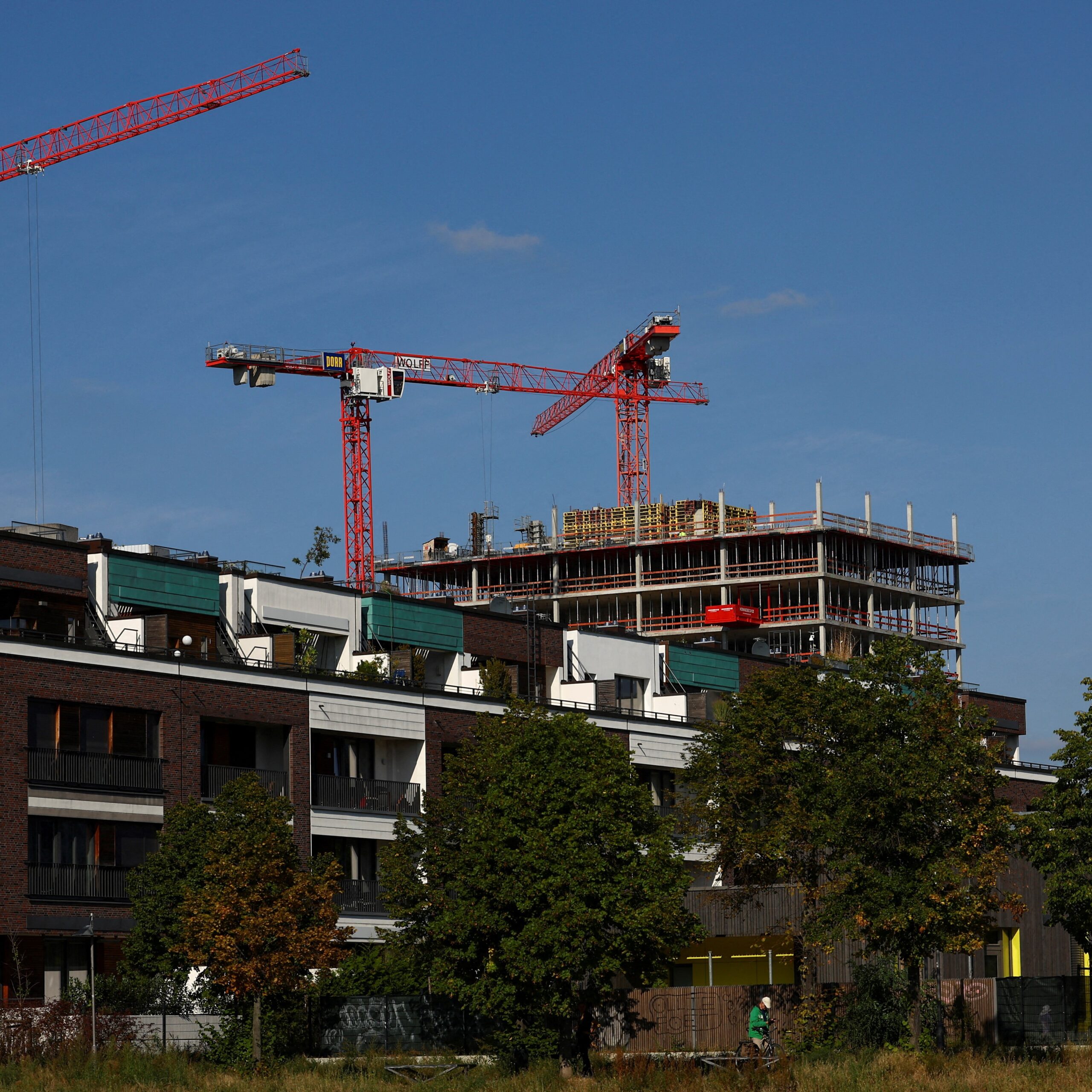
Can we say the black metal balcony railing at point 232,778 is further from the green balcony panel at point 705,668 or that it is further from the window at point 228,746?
the green balcony panel at point 705,668

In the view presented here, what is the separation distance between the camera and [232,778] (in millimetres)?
65000

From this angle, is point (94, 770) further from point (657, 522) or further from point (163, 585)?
point (657, 522)

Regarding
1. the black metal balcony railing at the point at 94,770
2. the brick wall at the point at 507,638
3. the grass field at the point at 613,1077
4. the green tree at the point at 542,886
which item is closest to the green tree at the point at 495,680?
the brick wall at the point at 507,638

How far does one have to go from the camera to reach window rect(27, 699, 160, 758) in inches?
2345

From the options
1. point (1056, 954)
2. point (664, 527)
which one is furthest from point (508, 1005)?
point (664, 527)

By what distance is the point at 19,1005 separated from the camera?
167 ft

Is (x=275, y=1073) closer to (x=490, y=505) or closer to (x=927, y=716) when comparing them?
(x=927, y=716)

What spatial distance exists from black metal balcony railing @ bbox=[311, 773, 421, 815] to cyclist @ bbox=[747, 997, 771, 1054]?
1937cm

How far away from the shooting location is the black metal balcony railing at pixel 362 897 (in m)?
67.7

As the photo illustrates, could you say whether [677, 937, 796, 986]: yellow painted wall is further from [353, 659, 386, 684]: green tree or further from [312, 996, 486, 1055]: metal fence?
[353, 659, 386, 684]: green tree

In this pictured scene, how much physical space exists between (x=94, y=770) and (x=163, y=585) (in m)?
13.6

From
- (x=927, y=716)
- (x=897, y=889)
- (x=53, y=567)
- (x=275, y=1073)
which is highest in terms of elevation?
(x=53, y=567)

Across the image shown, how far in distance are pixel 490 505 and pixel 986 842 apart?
5015 inches

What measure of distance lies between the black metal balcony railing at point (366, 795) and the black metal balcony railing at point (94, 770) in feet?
24.2
